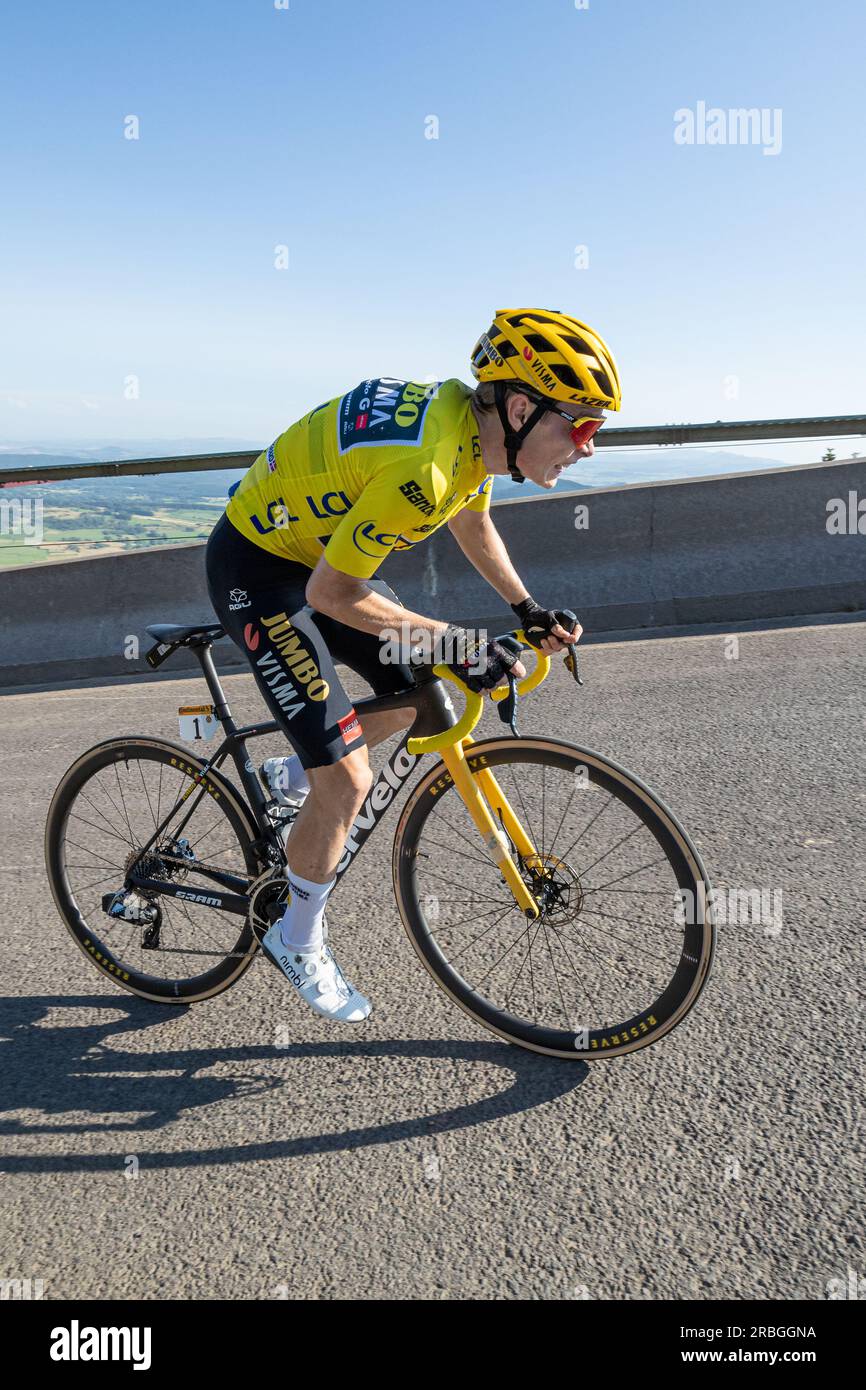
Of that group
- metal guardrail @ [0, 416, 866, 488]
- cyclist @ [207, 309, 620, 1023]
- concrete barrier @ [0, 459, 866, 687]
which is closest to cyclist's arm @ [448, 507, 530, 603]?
cyclist @ [207, 309, 620, 1023]

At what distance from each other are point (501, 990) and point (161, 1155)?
1110 millimetres

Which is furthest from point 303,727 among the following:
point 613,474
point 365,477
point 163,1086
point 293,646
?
point 613,474

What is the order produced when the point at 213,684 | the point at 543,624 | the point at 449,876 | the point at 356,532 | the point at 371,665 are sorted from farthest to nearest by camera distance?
the point at 449,876 → the point at 213,684 → the point at 371,665 → the point at 543,624 → the point at 356,532

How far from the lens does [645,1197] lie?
2.41 m

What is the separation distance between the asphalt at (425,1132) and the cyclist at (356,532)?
0.37 m

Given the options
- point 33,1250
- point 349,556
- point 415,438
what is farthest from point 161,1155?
point 415,438

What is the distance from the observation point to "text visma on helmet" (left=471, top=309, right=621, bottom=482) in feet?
8.93

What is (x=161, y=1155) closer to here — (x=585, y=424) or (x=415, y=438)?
(x=415, y=438)

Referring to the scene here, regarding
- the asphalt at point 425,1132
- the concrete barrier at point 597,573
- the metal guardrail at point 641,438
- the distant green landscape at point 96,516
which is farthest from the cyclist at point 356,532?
the metal guardrail at point 641,438

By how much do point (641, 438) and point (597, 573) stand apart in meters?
1.32

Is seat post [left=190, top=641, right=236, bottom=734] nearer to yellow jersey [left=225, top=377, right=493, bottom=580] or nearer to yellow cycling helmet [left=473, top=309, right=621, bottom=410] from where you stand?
yellow jersey [left=225, top=377, right=493, bottom=580]

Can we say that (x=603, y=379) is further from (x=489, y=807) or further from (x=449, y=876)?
(x=449, y=876)

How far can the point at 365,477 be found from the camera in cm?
272

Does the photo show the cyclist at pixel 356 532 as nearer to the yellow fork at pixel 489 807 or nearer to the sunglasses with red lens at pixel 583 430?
the sunglasses with red lens at pixel 583 430
